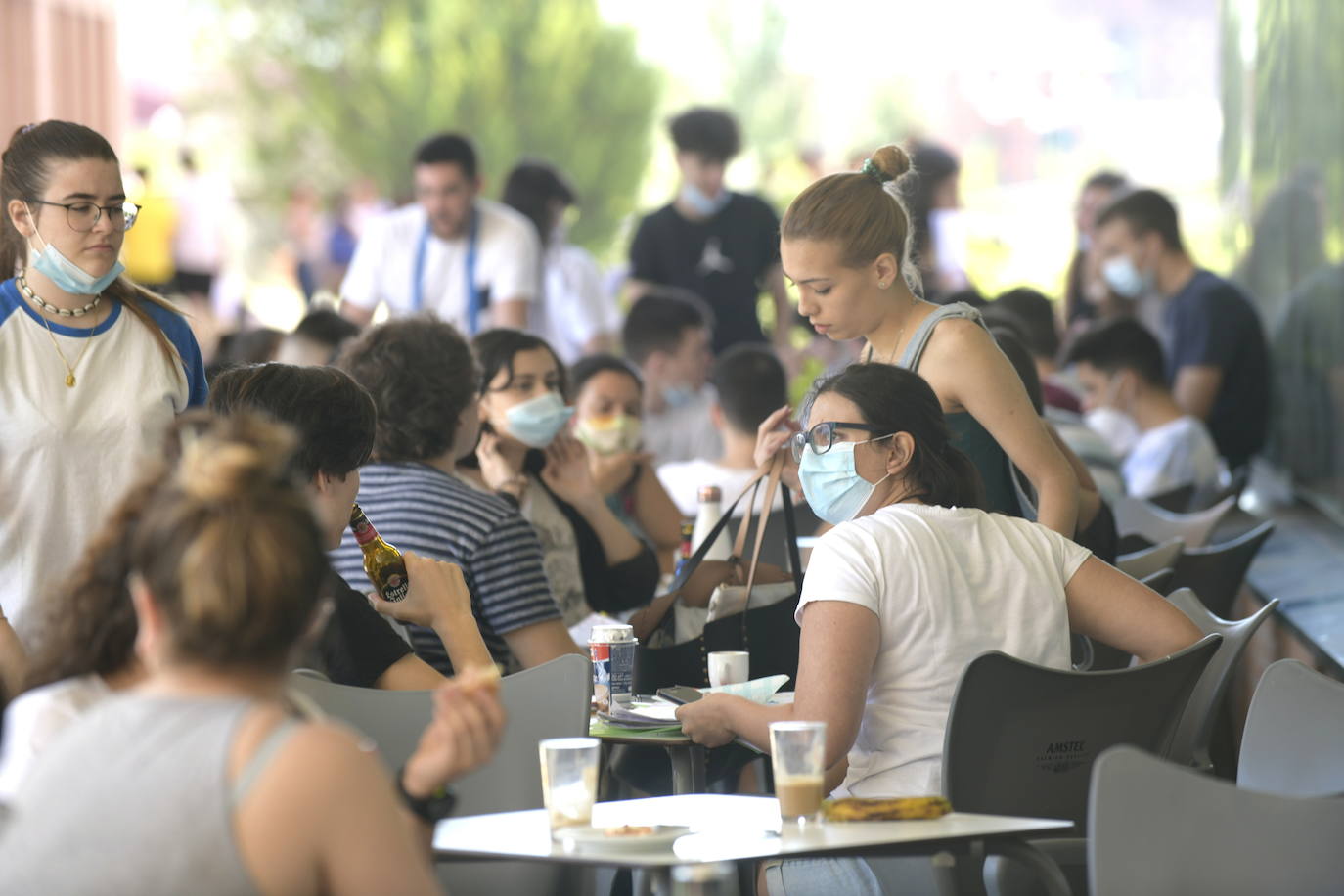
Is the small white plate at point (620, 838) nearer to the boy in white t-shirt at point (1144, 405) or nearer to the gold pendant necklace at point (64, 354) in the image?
the gold pendant necklace at point (64, 354)

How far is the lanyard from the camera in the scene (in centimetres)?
630

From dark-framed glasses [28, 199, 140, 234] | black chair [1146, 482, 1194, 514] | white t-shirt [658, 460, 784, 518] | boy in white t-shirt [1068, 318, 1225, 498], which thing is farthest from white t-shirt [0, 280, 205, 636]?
boy in white t-shirt [1068, 318, 1225, 498]

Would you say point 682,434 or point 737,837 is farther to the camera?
point 682,434

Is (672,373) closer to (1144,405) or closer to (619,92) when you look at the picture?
(1144,405)

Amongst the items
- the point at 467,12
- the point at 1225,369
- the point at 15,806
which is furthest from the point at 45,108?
the point at 15,806

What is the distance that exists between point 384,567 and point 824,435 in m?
0.73

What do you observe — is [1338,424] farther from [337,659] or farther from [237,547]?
[237,547]

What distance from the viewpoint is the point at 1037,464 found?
3176mm

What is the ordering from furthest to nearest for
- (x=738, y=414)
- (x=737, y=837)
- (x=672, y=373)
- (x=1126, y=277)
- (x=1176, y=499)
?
(x=1126, y=277) < (x=672, y=373) < (x=1176, y=499) < (x=738, y=414) < (x=737, y=837)

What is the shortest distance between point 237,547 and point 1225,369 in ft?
18.8

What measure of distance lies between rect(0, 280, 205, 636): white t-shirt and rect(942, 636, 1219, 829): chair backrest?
1501 mm

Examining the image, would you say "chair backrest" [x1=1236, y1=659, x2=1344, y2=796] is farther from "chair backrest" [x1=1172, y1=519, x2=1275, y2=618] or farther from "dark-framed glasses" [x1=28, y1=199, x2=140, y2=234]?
"dark-framed glasses" [x1=28, y1=199, x2=140, y2=234]

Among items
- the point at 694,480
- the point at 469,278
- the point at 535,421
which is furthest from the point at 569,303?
the point at 535,421

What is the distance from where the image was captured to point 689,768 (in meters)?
2.70
